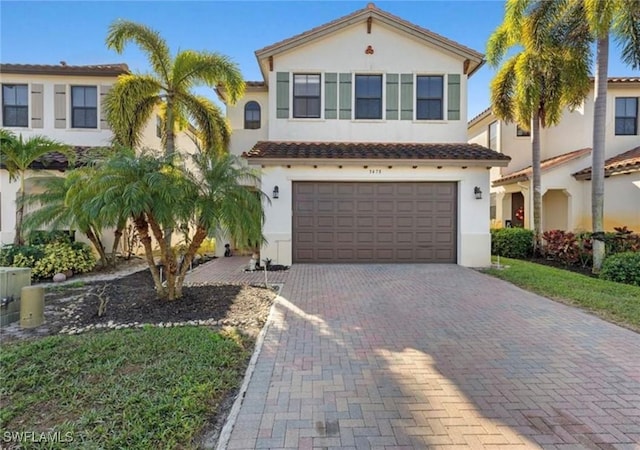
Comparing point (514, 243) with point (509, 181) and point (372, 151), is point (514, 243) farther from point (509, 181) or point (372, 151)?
point (372, 151)

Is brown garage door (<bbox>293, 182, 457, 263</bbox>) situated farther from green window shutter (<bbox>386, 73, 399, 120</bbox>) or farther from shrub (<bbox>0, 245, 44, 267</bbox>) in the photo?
shrub (<bbox>0, 245, 44, 267</bbox>)

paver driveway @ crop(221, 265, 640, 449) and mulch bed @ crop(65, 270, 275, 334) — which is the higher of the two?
mulch bed @ crop(65, 270, 275, 334)

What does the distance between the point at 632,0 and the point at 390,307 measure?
1090cm

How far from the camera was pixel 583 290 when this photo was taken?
852cm

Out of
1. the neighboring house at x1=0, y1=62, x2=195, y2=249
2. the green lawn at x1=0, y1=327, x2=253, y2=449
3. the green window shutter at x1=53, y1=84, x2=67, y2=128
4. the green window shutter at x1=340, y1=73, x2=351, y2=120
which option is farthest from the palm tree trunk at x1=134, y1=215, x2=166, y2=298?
the green window shutter at x1=53, y1=84, x2=67, y2=128

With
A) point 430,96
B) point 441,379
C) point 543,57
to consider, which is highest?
point 543,57

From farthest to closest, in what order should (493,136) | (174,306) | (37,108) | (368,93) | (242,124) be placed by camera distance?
1. (493,136)
2. (242,124)
3. (37,108)
4. (368,93)
5. (174,306)

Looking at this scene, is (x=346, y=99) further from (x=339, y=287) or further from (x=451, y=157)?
(x=339, y=287)

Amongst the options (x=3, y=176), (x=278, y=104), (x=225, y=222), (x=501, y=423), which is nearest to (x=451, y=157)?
(x=278, y=104)

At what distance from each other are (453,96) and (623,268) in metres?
8.15

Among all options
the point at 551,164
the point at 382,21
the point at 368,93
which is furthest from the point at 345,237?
the point at 551,164

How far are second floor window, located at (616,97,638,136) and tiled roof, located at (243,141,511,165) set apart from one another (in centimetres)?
985

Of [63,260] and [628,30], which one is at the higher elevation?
[628,30]

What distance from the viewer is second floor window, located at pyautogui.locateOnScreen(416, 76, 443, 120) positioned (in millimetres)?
13680
